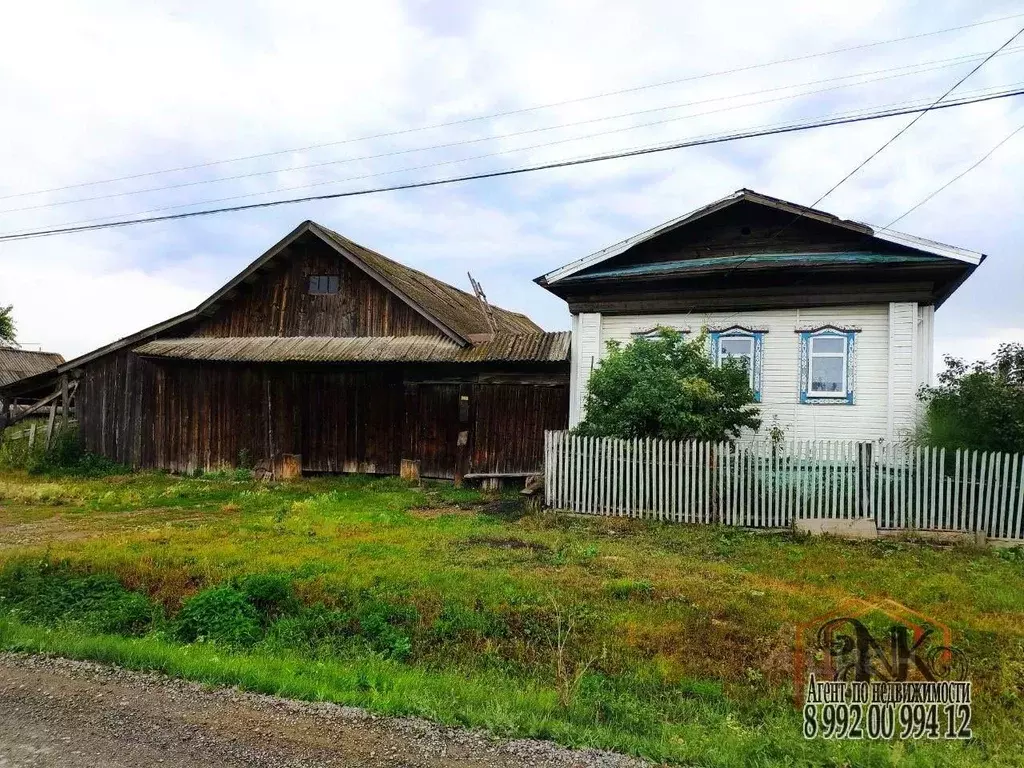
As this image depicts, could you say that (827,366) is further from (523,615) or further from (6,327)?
(6,327)

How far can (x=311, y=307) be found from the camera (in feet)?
58.6

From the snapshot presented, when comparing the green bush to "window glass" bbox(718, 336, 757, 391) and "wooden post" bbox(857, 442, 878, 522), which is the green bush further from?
"window glass" bbox(718, 336, 757, 391)

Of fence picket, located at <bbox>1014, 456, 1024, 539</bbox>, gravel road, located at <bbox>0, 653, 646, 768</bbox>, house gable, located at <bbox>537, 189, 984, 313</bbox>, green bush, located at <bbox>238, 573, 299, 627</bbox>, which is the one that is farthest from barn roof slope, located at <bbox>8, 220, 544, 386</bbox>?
gravel road, located at <bbox>0, 653, 646, 768</bbox>

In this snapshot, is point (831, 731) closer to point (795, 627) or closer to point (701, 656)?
point (701, 656)

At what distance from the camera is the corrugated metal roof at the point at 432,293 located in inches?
668

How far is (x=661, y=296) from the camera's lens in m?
14.6

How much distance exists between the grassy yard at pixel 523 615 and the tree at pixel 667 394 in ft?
6.04

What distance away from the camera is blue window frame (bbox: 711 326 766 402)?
46.0 ft

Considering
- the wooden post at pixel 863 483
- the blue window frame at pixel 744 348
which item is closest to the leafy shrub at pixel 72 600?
the wooden post at pixel 863 483

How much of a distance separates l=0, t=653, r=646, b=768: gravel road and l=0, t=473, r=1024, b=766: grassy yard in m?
0.21

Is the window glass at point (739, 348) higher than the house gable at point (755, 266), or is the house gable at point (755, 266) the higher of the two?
the house gable at point (755, 266)

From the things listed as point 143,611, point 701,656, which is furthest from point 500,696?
point 143,611

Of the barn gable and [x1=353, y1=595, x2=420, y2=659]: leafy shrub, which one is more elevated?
the barn gable

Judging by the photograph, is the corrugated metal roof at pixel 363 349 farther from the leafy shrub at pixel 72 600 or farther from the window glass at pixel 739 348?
the leafy shrub at pixel 72 600
